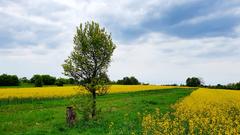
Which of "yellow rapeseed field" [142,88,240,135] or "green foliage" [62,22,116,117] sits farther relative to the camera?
"green foliage" [62,22,116,117]

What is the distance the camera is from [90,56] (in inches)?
977

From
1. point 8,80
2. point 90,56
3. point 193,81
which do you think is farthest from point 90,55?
point 193,81

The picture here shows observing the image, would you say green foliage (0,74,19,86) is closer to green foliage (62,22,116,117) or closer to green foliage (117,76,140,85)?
green foliage (117,76,140,85)

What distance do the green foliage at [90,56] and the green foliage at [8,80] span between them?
7354 cm

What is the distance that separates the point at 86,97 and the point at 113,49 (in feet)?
12.4

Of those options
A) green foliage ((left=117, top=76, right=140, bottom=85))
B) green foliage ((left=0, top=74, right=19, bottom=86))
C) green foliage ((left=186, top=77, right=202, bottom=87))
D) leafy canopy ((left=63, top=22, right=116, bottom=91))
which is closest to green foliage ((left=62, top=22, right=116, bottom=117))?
leafy canopy ((left=63, top=22, right=116, bottom=91))

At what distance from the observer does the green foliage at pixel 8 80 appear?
94.1 meters

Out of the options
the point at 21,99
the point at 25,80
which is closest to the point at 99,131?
the point at 21,99

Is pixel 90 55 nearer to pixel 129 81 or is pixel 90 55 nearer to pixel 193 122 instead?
pixel 193 122

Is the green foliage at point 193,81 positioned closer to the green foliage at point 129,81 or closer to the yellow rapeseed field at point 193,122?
the green foliage at point 129,81

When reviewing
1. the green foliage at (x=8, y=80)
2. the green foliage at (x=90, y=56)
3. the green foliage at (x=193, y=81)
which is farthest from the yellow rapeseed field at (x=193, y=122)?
the green foliage at (x=193, y=81)

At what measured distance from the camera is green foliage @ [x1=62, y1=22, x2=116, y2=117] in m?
24.6

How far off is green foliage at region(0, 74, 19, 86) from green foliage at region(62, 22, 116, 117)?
7354 centimetres

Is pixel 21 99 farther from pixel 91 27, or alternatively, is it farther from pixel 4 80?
pixel 4 80
